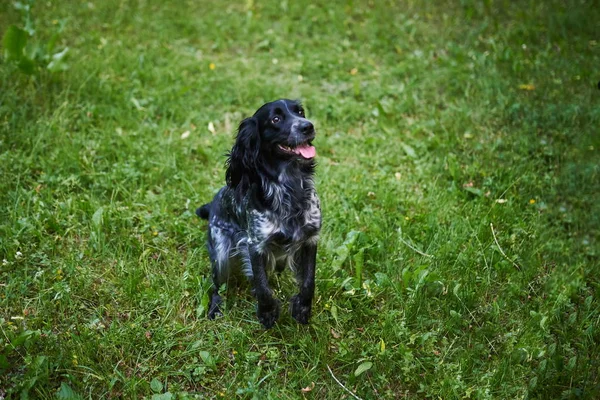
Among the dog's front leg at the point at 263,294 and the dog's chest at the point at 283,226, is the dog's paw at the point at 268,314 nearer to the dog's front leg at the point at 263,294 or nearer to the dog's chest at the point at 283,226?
the dog's front leg at the point at 263,294

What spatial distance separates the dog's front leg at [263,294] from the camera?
3.52m

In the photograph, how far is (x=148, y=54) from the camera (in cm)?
703

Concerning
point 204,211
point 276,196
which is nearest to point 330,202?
point 204,211

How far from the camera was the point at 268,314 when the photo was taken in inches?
141

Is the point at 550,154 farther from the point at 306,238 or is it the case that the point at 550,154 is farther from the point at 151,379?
the point at 151,379

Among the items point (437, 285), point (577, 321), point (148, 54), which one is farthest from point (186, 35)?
point (577, 321)

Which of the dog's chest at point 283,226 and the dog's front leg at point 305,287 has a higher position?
the dog's chest at point 283,226

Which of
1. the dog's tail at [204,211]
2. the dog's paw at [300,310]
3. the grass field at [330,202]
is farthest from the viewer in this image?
the dog's tail at [204,211]

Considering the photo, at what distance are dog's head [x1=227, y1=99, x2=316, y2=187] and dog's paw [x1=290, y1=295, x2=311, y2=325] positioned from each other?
2.72ft

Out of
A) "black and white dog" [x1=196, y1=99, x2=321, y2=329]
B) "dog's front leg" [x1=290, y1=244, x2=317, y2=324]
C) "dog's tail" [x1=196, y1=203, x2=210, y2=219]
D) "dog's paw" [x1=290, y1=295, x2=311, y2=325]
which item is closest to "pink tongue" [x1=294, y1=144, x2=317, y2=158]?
"black and white dog" [x1=196, y1=99, x2=321, y2=329]

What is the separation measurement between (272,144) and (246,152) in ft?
0.59

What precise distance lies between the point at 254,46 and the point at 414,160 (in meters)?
3.27

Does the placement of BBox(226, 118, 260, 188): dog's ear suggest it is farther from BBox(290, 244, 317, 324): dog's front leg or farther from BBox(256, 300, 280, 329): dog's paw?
BBox(256, 300, 280, 329): dog's paw

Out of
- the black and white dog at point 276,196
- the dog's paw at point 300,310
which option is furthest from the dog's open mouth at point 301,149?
the dog's paw at point 300,310
